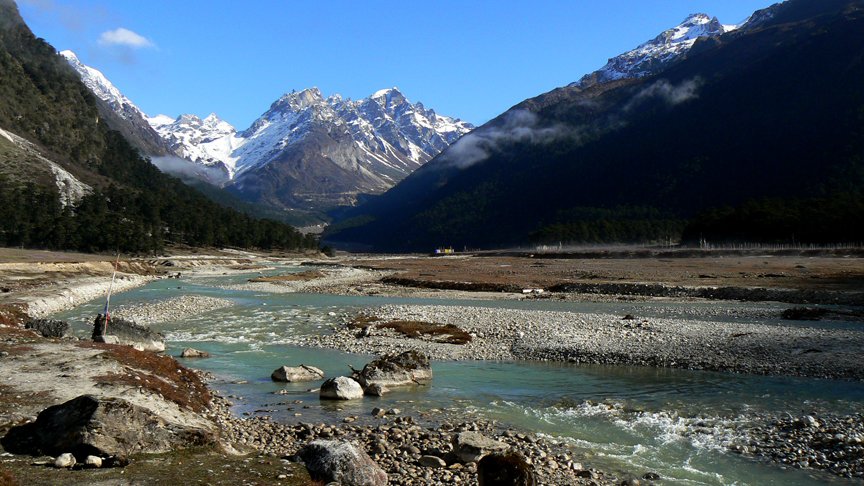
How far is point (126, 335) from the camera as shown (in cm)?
2988

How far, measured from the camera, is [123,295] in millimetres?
62938

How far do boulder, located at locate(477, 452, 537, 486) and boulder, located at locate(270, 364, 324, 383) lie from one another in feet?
50.1

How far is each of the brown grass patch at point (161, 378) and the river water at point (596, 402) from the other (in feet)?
4.40

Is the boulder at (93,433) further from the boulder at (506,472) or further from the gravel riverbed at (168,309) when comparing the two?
the gravel riverbed at (168,309)

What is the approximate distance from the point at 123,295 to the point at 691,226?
5650 inches

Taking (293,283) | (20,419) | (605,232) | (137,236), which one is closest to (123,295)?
(293,283)

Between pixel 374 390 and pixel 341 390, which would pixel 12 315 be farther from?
pixel 374 390

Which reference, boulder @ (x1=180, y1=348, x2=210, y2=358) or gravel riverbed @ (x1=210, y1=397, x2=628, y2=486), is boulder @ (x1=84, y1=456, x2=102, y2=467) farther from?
boulder @ (x1=180, y1=348, x2=210, y2=358)

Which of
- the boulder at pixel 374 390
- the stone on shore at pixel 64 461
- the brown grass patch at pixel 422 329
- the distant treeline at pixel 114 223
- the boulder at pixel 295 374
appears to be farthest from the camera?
the distant treeline at pixel 114 223

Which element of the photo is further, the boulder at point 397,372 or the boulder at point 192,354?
the boulder at point 192,354

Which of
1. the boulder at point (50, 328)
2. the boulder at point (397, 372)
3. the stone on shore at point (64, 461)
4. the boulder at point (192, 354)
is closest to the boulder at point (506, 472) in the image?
the stone on shore at point (64, 461)

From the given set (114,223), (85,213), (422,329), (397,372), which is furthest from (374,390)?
(85,213)

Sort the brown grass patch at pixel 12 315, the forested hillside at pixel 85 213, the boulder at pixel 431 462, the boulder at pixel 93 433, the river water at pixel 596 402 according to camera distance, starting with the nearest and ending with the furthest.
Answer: the boulder at pixel 93 433
the boulder at pixel 431 462
the river water at pixel 596 402
the brown grass patch at pixel 12 315
the forested hillside at pixel 85 213

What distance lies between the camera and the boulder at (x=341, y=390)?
21391 millimetres
